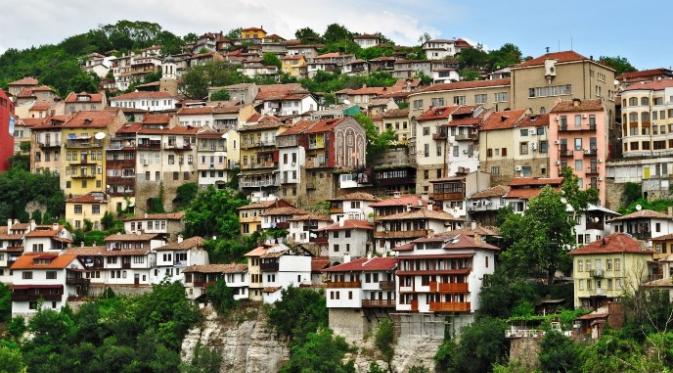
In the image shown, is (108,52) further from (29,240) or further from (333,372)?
(333,372)

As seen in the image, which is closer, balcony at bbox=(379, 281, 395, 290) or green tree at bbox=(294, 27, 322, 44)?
balcony at bbox=(379, 281, 395, 290)

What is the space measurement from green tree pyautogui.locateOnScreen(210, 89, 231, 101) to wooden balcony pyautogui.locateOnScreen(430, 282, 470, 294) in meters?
53.9

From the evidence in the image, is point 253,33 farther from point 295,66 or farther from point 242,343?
point 242,343

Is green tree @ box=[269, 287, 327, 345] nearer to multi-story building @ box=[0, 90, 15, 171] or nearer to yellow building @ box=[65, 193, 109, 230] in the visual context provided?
yellow building @ box=[65, 193, 109, 230]

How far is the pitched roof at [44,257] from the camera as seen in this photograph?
8388cm

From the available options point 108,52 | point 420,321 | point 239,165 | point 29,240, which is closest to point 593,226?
point 420,321

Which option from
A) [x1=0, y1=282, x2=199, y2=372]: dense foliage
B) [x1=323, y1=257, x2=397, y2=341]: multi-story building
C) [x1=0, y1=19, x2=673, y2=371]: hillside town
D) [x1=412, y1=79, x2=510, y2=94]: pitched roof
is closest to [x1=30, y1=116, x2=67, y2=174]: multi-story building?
[x1=0, y1=19, x2=673, y2=371]: hillside town

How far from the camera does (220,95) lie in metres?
121

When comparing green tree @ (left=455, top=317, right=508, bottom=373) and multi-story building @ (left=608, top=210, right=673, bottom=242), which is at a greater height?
multi-story building @ (left=608, top=210, right=673, bottom=242)

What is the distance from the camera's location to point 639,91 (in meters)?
85.0

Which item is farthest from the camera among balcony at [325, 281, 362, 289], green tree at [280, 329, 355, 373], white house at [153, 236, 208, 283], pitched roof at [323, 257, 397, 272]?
white house at [153, 236, 208, 283]

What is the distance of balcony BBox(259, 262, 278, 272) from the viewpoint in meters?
78.4

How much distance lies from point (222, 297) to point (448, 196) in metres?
15.9

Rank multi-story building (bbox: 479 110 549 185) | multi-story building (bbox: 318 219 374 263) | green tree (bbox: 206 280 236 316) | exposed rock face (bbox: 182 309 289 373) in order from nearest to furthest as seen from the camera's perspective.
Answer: exposed rock face (bbox: 182 309 289 373), green tree (bbox: 206 280 236 316), multi-story building (bbox: 318 219 374 263), multi-story building (bbox: 479 110 549 185)
